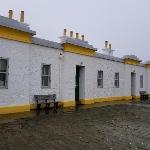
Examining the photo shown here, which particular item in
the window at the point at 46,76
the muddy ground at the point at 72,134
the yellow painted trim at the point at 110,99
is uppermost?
the window at the point at 46,76

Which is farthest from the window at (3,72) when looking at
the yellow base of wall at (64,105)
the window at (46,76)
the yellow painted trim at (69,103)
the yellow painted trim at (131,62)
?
the yellow painted trim at (131,62)

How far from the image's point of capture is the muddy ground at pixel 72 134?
773cm

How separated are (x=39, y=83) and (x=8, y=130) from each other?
22.6ft

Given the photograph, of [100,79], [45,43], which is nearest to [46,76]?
[45,43]

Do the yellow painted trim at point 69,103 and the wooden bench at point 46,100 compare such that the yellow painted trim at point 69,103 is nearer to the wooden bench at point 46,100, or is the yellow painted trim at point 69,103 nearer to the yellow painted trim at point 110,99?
the wooden bench at point 46,100

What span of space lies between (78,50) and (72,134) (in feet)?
35.6

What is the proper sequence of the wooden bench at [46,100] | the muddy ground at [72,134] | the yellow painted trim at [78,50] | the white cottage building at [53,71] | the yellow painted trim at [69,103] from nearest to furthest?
the muddy ground at [72,134]
the white cottage building at [53,71]
the wooden bench at [46,100]
the yellow painted trim at [69,103]
the yellow painted trim at [78,50]

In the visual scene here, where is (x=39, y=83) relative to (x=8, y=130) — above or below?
above

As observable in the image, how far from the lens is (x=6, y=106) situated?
540 inches

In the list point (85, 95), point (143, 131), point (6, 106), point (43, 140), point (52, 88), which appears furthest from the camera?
point (85, 95)

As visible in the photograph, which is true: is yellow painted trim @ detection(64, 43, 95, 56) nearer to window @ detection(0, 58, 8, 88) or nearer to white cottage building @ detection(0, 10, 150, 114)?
white cottage building @ detection(0, 10, 150, 114)

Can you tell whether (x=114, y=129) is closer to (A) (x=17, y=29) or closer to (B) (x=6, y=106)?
(B) (x=6, y=106)

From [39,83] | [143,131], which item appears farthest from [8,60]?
[143,131]

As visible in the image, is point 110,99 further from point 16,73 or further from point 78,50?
point 16,73
